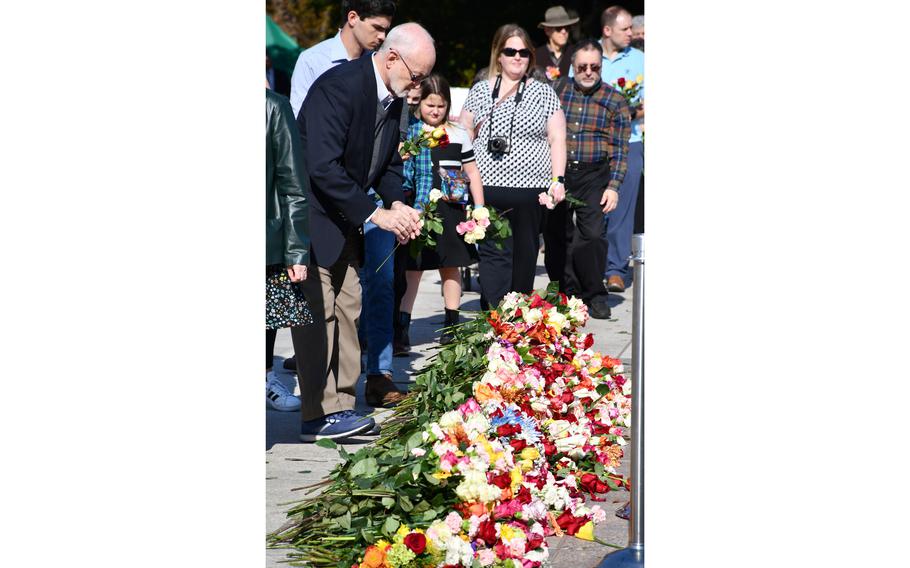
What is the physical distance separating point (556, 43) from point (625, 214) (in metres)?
1.92

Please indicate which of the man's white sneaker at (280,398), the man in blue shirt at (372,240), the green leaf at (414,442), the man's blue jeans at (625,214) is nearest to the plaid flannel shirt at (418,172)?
the man in blue shirt at (372,240)

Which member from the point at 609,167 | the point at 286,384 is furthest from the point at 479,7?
the point at 286,384

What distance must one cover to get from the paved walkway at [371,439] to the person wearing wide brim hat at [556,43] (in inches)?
82.0

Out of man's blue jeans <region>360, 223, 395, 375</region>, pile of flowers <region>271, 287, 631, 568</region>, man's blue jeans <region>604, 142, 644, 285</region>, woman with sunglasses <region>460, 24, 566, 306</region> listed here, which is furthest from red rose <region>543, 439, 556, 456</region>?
man's blue jeans <region>604, 142, 644, 285</region>

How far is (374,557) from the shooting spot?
3.55 m

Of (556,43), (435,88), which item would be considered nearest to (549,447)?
(435,88)

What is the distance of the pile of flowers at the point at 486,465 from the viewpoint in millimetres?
3623

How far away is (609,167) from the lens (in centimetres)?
938

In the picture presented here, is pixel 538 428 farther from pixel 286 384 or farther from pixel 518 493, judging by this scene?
pixel 286 384

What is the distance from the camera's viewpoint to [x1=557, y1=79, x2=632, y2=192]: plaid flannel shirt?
362 inches

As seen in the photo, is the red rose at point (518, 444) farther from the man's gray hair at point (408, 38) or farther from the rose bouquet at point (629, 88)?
the rose bouquet at point (629, 88)

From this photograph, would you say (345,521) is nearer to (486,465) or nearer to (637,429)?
(486,465)

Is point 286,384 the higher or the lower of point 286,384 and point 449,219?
the lower
